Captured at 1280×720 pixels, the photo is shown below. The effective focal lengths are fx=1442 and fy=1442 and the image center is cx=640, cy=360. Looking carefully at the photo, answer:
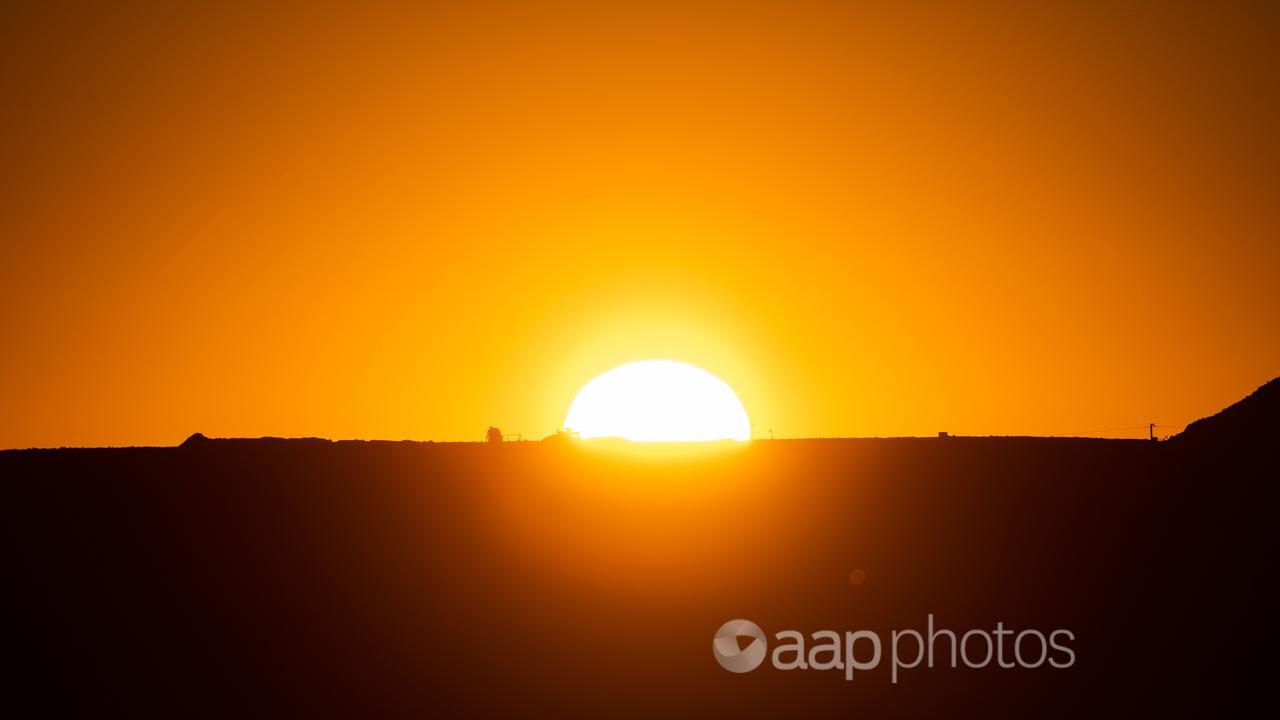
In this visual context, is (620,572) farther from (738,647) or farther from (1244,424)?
(1244,424)

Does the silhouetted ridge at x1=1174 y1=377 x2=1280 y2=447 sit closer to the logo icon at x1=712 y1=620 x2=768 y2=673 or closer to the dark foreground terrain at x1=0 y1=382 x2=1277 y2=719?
the dark foreground terrain at x1=0 y1=382 x2=1277 y2=719

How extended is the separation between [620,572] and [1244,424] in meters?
22.3

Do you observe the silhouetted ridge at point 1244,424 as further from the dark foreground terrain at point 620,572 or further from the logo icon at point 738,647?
the logo icon at point 738,647

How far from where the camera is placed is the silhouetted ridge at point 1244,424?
1946 inches

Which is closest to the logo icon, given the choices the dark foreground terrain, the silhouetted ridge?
the dark foreground terrain

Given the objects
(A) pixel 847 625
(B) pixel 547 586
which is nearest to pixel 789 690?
(A) pixel 847 625

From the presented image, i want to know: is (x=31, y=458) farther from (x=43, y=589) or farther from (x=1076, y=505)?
(x=1076, y=505)

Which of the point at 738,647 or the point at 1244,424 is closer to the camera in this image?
the point at 738,647

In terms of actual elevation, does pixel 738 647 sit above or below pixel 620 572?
below

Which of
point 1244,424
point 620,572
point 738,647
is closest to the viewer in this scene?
point 738,647

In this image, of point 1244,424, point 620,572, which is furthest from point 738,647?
point 1244,424

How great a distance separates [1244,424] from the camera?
50.2 m

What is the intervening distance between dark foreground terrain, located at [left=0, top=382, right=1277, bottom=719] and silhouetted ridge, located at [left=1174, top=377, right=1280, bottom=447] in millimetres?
119

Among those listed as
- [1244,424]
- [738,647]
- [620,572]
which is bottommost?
[738,647]
